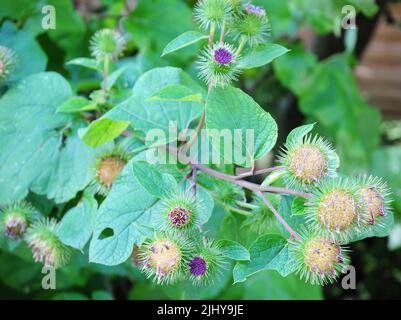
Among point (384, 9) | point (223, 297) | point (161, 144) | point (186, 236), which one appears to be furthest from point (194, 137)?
point (384, 9)

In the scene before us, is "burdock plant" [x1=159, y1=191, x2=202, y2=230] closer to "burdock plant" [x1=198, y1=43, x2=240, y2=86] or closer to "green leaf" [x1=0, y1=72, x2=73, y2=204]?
"burdock plant" [x1=198, y1=43, x2=240, y2=86]

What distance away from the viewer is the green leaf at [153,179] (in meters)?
0.57

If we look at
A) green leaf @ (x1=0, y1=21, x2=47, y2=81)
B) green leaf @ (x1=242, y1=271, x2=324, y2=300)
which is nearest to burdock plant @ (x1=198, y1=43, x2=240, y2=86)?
green leaf @ (x1=0, y1=21, x2=47, y2=81)

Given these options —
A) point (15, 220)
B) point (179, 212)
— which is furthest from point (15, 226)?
point (179, 212)

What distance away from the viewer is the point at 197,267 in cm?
→ 54

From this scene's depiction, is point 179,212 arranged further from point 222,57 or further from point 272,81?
point 272,81

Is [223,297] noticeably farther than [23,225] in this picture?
Yes

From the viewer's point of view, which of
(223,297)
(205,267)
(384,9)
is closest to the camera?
(205,267)

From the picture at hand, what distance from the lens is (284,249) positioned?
1.89 ft

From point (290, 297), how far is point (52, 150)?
0.71 meters

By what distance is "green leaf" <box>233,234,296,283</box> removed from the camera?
0.55 metres

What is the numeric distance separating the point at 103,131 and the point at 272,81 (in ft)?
3.97

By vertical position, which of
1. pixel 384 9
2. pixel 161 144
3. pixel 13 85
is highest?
pixel 384 9

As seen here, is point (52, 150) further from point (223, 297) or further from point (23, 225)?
point (223, 297)
